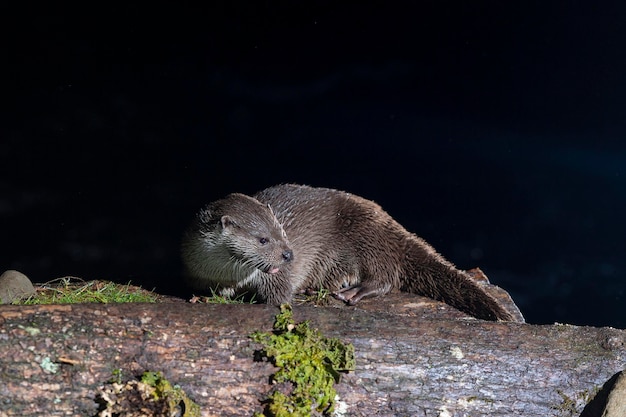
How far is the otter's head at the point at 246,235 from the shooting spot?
130 inches

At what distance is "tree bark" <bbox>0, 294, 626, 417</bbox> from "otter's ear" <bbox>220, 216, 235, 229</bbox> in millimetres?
880

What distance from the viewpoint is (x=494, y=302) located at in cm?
328

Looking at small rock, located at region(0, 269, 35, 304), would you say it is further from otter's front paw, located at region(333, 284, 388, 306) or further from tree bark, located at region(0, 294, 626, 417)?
otter's front paw, located at region(333, 284, 388, 306)

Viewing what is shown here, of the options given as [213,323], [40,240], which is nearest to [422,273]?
[213,323]

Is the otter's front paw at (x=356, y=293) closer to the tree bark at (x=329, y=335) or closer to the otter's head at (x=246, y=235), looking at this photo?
the otter's head at (x=246, y=235)

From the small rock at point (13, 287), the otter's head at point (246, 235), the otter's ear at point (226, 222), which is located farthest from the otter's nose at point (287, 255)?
the small rock at point (13, 287)

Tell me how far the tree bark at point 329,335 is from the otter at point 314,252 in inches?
33.6

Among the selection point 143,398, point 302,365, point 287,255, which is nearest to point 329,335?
point 302,365

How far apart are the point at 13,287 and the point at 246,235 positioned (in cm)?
102


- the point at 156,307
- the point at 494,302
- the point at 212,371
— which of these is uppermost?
the point at 156,307

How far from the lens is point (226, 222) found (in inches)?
129

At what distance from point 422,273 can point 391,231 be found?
269mm

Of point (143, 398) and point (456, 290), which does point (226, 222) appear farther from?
point (143, 398)

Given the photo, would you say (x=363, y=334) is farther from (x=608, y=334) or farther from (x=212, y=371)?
(x=608, y=334)
